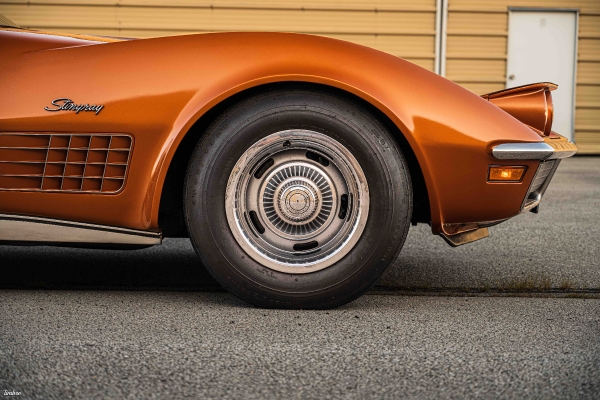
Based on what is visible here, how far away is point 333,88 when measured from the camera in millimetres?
2412

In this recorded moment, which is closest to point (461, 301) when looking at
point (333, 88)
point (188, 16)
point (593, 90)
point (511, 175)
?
point (511, 175)

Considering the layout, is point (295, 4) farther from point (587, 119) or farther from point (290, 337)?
point (290, 337)

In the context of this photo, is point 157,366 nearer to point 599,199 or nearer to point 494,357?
point 494,357

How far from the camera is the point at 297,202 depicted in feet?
7.97

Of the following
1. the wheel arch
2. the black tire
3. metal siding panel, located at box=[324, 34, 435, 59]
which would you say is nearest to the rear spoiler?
the wheel arch

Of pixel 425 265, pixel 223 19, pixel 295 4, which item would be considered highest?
pixel 295 4

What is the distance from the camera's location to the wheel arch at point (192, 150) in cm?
239

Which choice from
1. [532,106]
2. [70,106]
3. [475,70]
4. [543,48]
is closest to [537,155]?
[532,106]

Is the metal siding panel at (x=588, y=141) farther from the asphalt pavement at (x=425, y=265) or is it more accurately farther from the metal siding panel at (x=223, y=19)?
the asphalt pavement at (x=425, y=265)

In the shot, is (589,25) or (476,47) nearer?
(476,47)

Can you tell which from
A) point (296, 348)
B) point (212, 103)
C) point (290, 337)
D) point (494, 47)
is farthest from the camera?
point (494, 47)

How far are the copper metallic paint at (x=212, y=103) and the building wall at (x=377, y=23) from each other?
953cm

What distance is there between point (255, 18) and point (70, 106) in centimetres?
998

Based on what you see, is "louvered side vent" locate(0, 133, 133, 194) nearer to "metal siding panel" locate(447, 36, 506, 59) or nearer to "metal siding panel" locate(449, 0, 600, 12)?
"metal siding panel" locate(447, 36, 506, 59)
